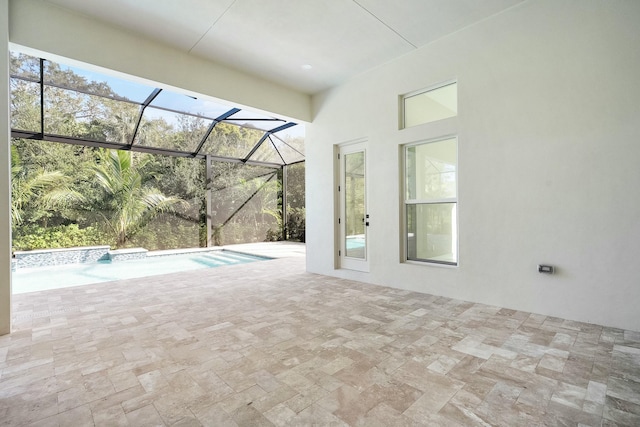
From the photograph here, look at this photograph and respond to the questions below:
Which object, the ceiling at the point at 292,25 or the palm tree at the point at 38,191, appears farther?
the palm tree at the point at 38,191

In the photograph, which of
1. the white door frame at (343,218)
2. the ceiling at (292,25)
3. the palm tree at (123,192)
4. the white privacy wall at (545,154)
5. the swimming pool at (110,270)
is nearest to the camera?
the white privacy wall at (545,154)

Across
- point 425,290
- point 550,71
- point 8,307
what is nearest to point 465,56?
point 550,71

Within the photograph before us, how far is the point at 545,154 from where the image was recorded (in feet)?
10.3

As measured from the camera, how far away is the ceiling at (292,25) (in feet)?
10.5

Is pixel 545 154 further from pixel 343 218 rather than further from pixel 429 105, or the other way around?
pixel 343 218

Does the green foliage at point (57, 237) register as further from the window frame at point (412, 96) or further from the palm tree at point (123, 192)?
the window frame at point (412, 96)

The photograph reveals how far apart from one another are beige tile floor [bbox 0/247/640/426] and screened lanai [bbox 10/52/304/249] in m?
3.34

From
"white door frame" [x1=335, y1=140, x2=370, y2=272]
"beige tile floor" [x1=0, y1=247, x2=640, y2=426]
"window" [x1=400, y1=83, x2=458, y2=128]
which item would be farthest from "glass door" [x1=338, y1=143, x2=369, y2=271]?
"beige tile floor" [x1=0, y1=247, x2=640, y2=426]

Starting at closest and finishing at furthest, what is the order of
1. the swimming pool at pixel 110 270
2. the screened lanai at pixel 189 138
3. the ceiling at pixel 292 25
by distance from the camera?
the ceiling at pixel 292 25 → the swimming pool at pixel 110 270 → the screened lanai at pixel 189 138

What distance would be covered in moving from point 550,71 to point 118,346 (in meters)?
4.84

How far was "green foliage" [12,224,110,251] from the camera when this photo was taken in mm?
7489

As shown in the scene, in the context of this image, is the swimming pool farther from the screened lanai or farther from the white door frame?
the white door frame

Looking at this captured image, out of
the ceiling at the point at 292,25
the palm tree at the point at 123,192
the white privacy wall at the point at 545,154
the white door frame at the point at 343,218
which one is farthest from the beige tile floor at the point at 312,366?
the palm tree at the point at 123,192

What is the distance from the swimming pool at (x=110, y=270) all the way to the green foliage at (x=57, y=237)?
0.85 metres
